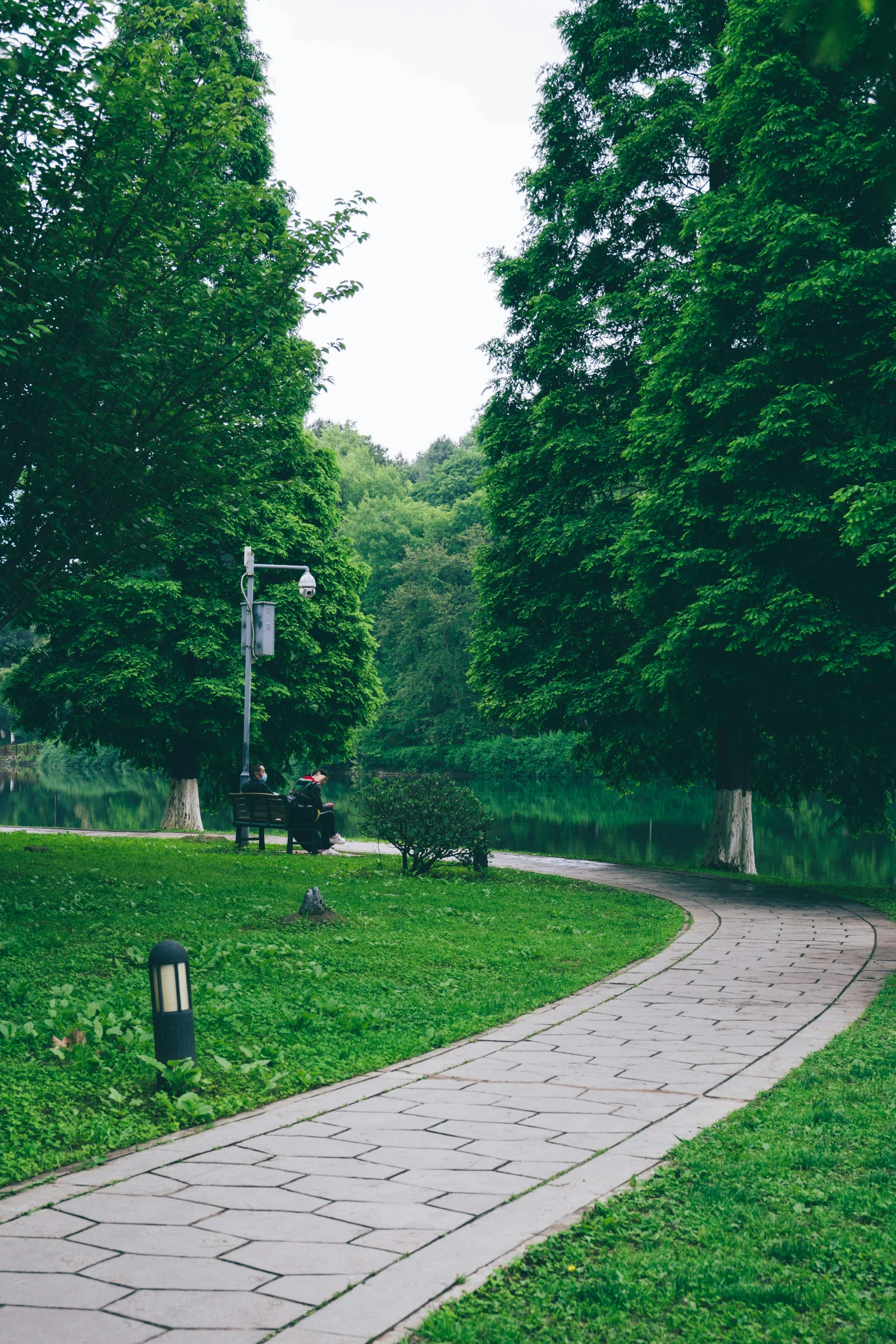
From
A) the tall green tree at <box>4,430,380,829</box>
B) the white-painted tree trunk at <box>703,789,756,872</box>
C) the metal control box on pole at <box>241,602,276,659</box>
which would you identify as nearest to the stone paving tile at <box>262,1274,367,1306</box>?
the white-painted tree trunk at <box>703,789,756,872</box>

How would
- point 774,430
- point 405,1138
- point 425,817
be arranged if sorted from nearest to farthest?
point 405,1138 → point 774,430 → point 425,817

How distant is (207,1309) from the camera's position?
3.11 metres

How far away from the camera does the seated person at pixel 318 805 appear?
17.4m

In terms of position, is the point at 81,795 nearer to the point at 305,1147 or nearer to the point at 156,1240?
the point at 305,1147

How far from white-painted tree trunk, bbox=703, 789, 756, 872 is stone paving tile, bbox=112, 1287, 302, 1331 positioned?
15999mm

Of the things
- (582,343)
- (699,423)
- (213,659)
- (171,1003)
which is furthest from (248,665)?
(171,1003)

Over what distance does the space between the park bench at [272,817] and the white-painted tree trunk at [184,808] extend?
6.24 metres

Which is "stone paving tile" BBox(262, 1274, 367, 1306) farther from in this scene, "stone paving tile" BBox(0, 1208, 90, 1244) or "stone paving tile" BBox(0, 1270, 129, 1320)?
"stone paving tile" BBox(0, 1208, 90, 1244)

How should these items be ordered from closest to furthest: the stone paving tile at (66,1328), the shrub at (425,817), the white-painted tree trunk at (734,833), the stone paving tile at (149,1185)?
1. the stone paving tile at (66,1328)
2. the stone paving tile at (149,1185)
3. the shrub at (425,817)
4. the white-painted tree trunk at (734,833)

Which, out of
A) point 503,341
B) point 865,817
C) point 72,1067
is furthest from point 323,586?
point 72,1067

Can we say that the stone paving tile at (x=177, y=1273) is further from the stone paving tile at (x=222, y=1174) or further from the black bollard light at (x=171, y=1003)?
the black bollard light at (x=171, y=1003)

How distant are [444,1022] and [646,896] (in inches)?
300

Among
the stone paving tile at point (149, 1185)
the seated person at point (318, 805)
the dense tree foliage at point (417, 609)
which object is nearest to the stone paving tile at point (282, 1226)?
the stone paving tile at point (149, 1185)

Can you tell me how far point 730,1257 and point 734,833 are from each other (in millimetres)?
15447
